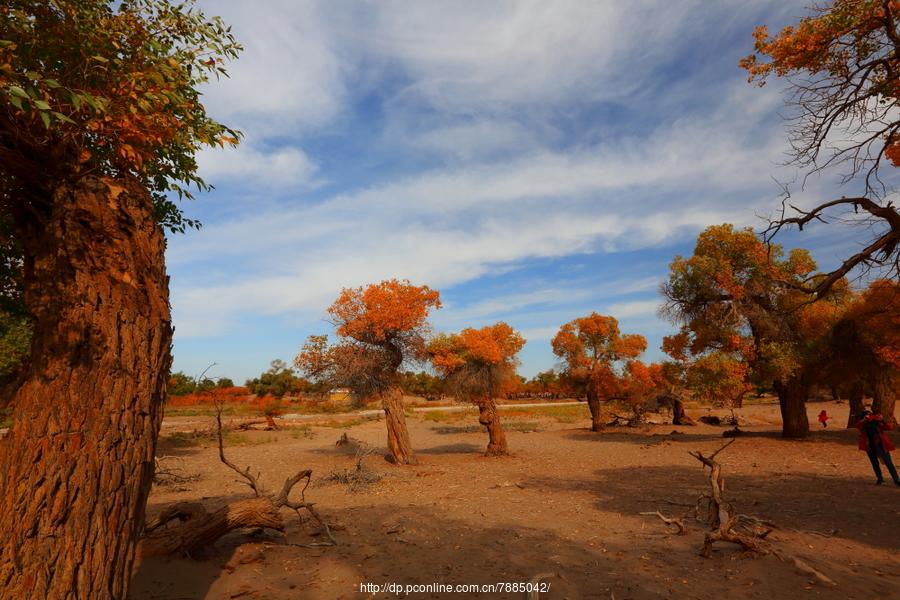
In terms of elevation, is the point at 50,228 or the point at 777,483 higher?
the point at 50,228

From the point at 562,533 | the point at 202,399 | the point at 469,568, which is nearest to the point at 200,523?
the point at 469,568

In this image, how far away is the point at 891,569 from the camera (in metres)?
5.89

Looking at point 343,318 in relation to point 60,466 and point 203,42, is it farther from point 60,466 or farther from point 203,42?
A: point 60,466

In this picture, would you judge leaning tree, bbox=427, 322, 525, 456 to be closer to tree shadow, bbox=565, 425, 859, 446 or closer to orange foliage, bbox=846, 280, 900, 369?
tree shadow, bbox=565, 425, 859, 446

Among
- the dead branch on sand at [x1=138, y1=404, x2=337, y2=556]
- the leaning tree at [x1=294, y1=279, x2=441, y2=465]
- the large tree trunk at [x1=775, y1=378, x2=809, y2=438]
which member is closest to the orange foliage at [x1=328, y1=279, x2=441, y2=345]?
the leaning tree at [x1=294, y1=279, x2=441, y2=465]

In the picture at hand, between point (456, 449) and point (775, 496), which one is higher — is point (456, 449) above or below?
below

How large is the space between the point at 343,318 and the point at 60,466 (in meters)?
12.7

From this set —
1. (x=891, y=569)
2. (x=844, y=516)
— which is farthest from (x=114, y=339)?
(x=844, y=516)

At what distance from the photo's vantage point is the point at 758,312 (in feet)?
58.3

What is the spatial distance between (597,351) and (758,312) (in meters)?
10.5

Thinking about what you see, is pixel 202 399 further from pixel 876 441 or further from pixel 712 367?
pixel 876 441

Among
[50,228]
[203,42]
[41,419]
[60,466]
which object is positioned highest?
[203,42]

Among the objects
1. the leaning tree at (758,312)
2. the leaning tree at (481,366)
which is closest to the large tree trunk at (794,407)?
the leaning tree at (758,312)

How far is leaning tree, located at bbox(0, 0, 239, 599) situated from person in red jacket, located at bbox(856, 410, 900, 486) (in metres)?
13.3
